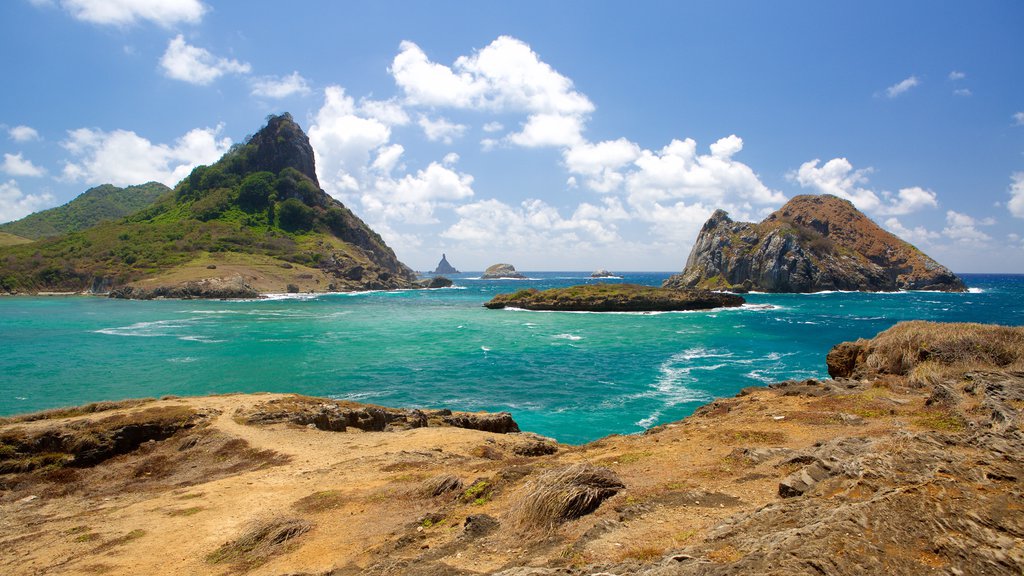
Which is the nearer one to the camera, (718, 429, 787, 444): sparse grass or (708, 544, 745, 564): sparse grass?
(708, 544, 745, 564): sparse grass

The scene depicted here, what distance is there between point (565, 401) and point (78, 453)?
2366 centimetres

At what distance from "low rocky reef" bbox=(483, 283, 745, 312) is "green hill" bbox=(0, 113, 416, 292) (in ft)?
250

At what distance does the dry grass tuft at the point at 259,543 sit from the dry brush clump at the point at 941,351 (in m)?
22.9

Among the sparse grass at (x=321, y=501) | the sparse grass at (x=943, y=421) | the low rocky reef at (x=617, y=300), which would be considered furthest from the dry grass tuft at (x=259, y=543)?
the low rocky reef at (x=617, y=300)

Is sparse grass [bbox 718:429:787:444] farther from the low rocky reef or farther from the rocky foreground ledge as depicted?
the low rocky reef

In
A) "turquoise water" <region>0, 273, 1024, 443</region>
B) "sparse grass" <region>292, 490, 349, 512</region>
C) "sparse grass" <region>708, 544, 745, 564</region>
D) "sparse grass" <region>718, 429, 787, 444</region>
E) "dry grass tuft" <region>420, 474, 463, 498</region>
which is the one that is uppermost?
"sparse grass" <region>708, 544, 745, 564</region>

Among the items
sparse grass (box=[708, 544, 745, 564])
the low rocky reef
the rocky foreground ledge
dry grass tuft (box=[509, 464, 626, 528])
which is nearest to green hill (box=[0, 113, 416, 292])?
the low rocky reef

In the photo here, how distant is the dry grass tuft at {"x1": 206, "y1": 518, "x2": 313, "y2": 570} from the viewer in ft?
30.8

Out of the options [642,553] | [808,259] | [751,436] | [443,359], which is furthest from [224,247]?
[808,259]

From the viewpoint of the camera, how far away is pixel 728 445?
551 inches

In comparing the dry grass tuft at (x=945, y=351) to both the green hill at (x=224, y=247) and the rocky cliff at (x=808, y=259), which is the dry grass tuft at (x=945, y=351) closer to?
the rocky cliff at (x=808, y=259)

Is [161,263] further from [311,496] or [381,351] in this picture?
[311,496]

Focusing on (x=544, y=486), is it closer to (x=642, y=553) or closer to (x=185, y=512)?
(x=642, y=553)

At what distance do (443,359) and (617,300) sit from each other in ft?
191
